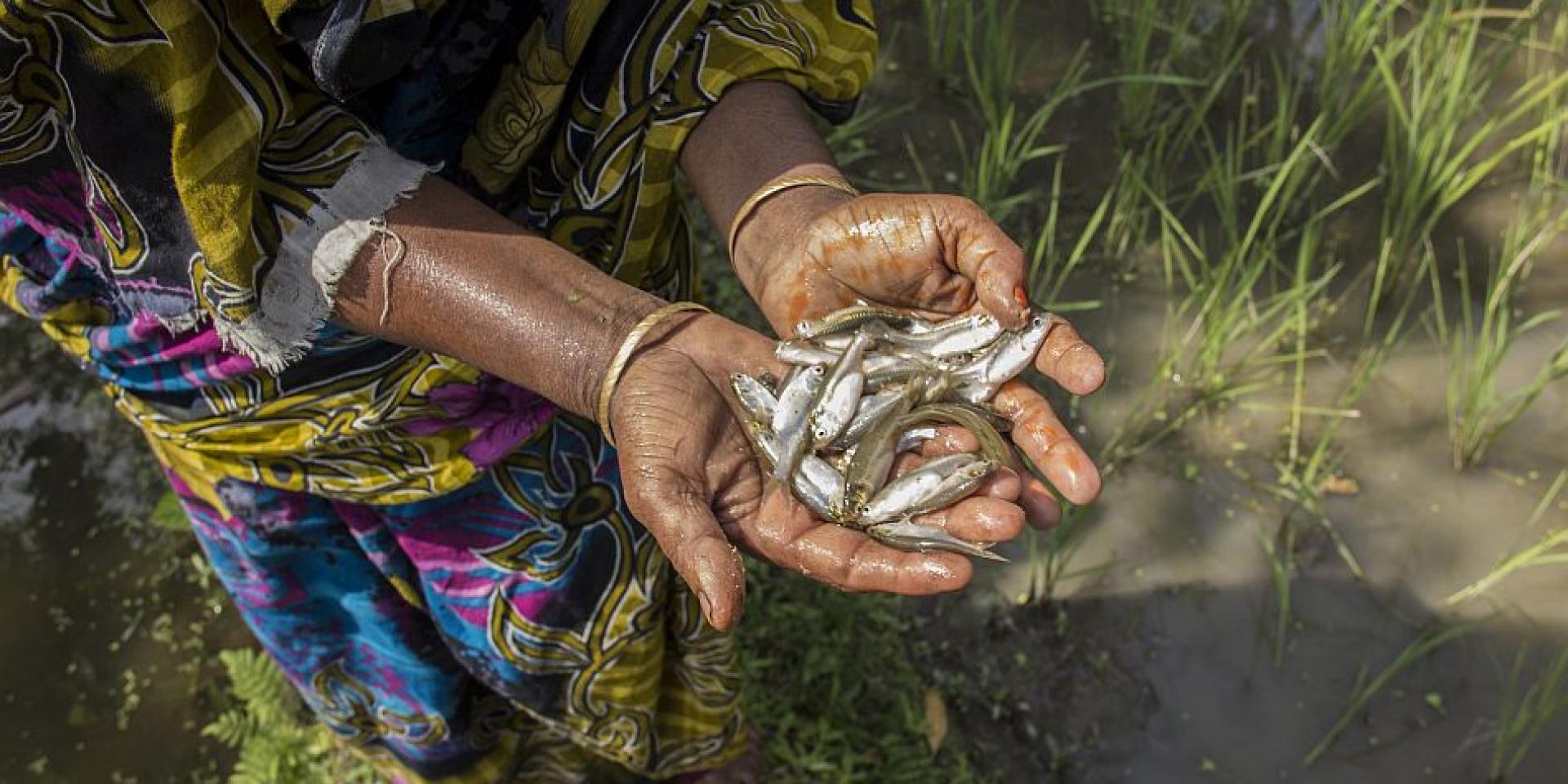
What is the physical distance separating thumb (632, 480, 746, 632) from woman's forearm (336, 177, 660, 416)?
6.2 inches

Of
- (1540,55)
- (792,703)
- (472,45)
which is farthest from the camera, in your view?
(1540,55)

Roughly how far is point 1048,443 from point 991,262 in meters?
0.22

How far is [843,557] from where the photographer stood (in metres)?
1.29

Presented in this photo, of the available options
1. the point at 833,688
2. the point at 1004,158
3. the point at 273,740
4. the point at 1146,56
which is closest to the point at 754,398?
the point at 833,688

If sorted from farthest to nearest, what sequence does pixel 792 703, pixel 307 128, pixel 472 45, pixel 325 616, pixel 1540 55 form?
1. pixel 1540 55
2. pixel 792 703
3. pixel 325 616
4. pixel 472 45
5. pixel 307 128

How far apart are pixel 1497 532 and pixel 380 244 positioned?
233 centimetres

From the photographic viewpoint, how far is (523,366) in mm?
1311

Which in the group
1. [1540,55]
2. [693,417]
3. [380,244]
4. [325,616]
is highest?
[380,244]

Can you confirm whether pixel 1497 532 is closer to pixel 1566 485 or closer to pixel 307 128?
pixel 1566 485

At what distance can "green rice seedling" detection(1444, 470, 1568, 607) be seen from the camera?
7.20 feet

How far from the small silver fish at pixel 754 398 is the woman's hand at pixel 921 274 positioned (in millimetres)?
150

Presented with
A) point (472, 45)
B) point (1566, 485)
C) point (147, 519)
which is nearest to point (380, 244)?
point (472, 45)

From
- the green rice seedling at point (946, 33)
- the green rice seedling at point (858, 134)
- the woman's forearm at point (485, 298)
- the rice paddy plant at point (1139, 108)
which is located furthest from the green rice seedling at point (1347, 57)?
the woman's forearm at point (485, 298)

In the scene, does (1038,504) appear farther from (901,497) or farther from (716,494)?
(716,494)
